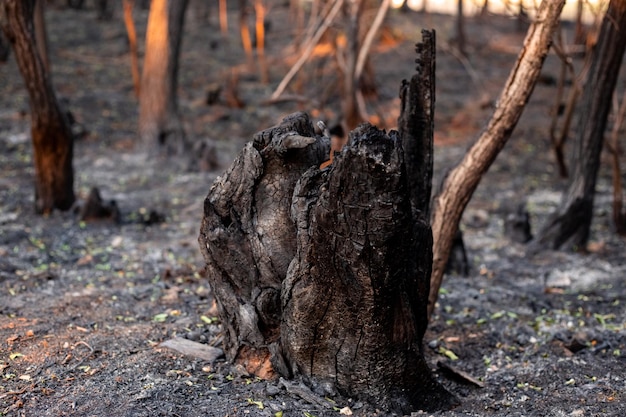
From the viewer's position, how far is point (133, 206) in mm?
8508

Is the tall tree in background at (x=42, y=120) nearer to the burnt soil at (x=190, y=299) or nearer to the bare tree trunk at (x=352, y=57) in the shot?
the burnt soil at (x=190, y=299)

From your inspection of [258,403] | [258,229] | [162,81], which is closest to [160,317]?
[258,229]

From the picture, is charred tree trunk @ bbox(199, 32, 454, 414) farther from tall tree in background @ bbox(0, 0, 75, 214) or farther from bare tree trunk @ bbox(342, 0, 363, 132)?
bare tree trunk @ bbox(342, 0, 363, 132)

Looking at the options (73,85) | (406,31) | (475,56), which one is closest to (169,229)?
(73,85)

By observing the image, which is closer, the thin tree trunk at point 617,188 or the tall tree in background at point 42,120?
the tall tree in background at point 42,120

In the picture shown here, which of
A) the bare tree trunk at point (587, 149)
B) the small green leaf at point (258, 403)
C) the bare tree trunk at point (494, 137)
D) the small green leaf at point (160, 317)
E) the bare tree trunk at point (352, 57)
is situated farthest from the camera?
the bare tree trunk at point (352, 57)

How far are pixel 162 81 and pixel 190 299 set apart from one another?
261 inches

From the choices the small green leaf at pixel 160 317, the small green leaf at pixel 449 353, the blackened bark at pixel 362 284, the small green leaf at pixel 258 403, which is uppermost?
the blackened bark at pixel 362 284

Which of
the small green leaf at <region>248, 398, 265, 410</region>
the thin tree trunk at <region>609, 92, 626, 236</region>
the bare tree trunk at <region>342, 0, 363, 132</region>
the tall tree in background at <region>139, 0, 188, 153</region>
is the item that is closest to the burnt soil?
the small green leaf at <region>248, 398, 265, 410</region>

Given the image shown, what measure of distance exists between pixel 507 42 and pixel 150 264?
20186mm

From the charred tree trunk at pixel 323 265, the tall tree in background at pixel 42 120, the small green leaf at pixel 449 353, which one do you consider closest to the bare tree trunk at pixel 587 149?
the small green leaf at pixel 449 353

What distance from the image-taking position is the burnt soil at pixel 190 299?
370 centimetres

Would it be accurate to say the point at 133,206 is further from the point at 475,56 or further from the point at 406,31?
the point at 406,31

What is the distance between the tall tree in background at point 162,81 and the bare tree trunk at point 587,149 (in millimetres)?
5994
